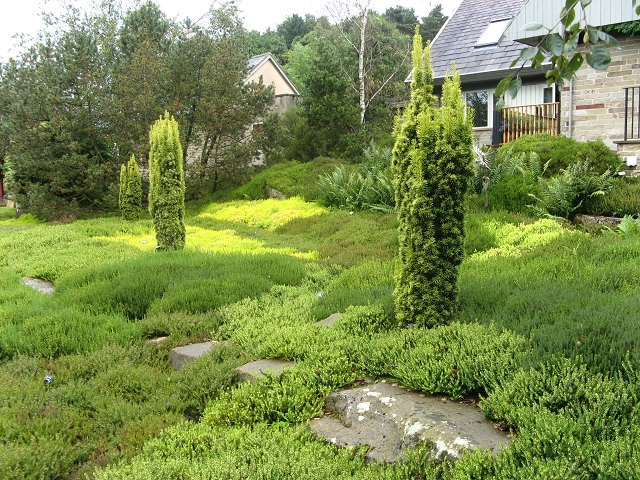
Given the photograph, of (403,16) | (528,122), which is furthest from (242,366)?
(403,16)

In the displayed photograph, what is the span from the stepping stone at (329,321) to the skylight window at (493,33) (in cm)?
1800

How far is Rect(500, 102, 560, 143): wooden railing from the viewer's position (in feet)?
54.4

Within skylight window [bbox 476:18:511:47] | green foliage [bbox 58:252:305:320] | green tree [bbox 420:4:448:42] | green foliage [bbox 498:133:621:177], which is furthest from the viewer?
green tree [bbox 420:4:448:42]

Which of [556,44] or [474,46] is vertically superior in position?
[474,46]

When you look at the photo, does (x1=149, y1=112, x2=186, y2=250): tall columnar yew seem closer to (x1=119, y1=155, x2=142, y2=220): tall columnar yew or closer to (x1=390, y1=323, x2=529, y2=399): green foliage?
(x1=119, y1=155, x2=142, y2=220): tall columnar yew

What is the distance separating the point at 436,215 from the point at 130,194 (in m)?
14.4

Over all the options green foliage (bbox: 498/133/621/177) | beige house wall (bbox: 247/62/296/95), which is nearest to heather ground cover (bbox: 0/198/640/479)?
green foliage (bbox: 498/133/621/177)

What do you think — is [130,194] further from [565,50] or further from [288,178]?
[565,50]

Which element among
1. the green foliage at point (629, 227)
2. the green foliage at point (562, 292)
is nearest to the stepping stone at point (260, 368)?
the green foliage at point (562, 292)

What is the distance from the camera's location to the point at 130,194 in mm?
17891

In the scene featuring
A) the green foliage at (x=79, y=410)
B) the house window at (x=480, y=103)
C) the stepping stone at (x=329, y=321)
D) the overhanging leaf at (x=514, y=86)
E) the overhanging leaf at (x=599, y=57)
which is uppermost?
the house window at (x=480, y=103)

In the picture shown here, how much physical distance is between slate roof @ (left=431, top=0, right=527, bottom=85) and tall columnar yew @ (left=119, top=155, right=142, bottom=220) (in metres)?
11.1

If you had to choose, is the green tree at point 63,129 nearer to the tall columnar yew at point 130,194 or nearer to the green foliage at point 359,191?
the tall columnar yew at point 130,194

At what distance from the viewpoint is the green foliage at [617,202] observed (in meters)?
10.3
